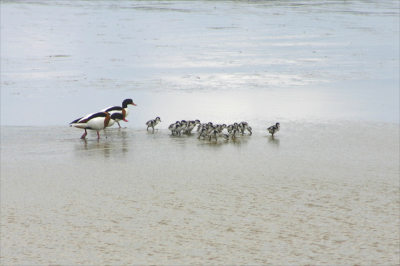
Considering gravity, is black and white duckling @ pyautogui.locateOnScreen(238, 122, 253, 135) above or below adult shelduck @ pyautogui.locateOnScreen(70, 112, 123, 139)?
below

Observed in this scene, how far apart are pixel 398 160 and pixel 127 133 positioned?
4.40 metres

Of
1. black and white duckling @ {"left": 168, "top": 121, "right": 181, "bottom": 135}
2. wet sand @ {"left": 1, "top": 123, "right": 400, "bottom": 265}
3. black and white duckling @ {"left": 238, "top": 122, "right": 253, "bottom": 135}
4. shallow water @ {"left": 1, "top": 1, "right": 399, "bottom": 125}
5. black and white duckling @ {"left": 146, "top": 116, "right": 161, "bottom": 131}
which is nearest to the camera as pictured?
wet sand @ {"left": 1, "top": 123, "right": 400, "bottom": 265}

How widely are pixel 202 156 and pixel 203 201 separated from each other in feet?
7.28

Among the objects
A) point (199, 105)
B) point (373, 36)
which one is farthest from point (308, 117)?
point (373, 36)

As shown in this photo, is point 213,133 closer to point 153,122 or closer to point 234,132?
point 234,132

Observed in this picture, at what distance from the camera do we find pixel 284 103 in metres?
11.6

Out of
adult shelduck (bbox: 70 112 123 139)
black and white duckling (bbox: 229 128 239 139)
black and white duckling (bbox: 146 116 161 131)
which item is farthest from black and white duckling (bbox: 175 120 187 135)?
adult shelduck (bbox: 70 112 123 139)

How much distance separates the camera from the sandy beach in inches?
178

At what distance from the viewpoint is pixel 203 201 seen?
5.53 meters

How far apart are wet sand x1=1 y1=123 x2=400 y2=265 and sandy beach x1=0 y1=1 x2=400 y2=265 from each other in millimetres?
17

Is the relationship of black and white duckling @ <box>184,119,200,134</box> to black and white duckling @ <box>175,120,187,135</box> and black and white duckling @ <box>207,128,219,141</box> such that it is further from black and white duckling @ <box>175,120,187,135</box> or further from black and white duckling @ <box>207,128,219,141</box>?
black and white duckling @ <box>207,128,219,141</box>

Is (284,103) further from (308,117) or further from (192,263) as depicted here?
(192,263)

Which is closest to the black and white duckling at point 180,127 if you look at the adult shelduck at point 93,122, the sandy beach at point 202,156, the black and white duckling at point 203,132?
the sandy beach at point 202,156

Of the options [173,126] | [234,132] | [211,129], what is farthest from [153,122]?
[234,132]
